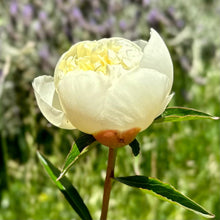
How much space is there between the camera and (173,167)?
1840mm

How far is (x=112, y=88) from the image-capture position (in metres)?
0.49

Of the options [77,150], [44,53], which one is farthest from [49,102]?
[44,53]

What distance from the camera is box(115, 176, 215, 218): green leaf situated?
1.68 ft

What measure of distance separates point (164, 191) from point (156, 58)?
149 millimetres

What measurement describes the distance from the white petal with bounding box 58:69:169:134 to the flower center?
0.06 ft

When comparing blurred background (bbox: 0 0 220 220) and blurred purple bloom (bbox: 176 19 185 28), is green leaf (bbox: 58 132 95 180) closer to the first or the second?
blurred background (bbox: 0 0 220 220)

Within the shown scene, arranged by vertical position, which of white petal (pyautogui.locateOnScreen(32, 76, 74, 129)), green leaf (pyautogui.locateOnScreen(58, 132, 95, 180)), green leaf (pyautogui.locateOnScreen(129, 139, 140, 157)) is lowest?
green leaf (pyautogui.locateOnScreen(129, 139, 140, 157))

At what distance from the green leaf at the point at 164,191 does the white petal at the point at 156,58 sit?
12cm

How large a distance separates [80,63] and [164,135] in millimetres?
1308

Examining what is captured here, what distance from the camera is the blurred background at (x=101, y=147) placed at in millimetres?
1744

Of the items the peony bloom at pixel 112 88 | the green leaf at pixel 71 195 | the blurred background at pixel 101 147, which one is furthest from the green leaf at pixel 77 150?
the blurred background at pixel 101 147

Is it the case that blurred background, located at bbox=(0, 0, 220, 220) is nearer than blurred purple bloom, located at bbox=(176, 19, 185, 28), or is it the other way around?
blurred background, located at bbox=(0, 0, 220, 220)

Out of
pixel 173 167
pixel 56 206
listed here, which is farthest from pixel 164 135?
pixel 56 206

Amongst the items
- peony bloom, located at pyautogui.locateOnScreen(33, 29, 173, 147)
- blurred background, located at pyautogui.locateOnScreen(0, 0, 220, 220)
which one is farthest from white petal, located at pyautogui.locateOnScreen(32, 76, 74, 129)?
blurred background, located at pyautogui.locateOnScreen(0, 0, 220, 220)
